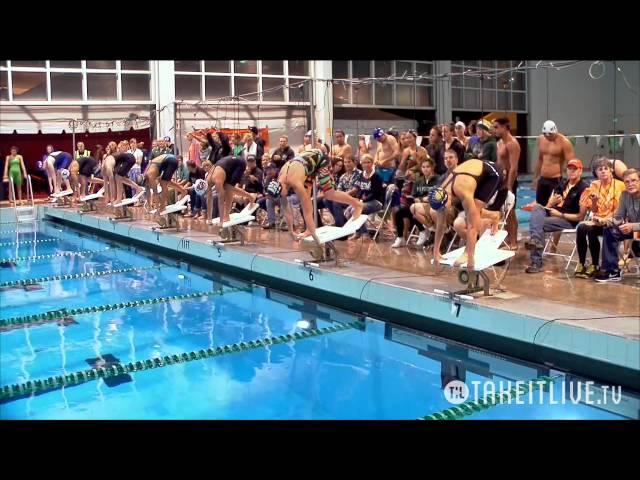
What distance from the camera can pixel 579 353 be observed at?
4.14 metres

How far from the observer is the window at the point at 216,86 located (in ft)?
64.2

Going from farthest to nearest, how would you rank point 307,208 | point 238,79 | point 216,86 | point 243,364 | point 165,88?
point 238,79, point 216,86, point 165,88, point 307,208, point 243,364

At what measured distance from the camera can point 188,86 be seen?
19281mm

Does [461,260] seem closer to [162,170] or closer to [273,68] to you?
[162,170]

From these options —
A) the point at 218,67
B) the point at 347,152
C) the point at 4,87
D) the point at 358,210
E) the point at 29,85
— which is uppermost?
the point at 218,67

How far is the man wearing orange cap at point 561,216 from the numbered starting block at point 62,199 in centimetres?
1126

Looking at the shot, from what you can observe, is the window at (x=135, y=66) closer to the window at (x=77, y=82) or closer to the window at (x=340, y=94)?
the window at (x=77, y=82)

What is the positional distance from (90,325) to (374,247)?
10.6 ft

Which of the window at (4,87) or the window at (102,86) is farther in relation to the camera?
the window at (102,86)

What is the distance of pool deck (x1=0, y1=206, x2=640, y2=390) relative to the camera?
409 cm

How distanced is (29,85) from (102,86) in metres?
1.83

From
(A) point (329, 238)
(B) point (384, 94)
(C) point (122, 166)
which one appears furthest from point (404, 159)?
(B) point (384, 94)

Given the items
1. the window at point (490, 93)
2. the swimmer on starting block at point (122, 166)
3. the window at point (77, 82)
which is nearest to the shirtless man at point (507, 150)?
the swimmer on starting block at point (122, 166)
